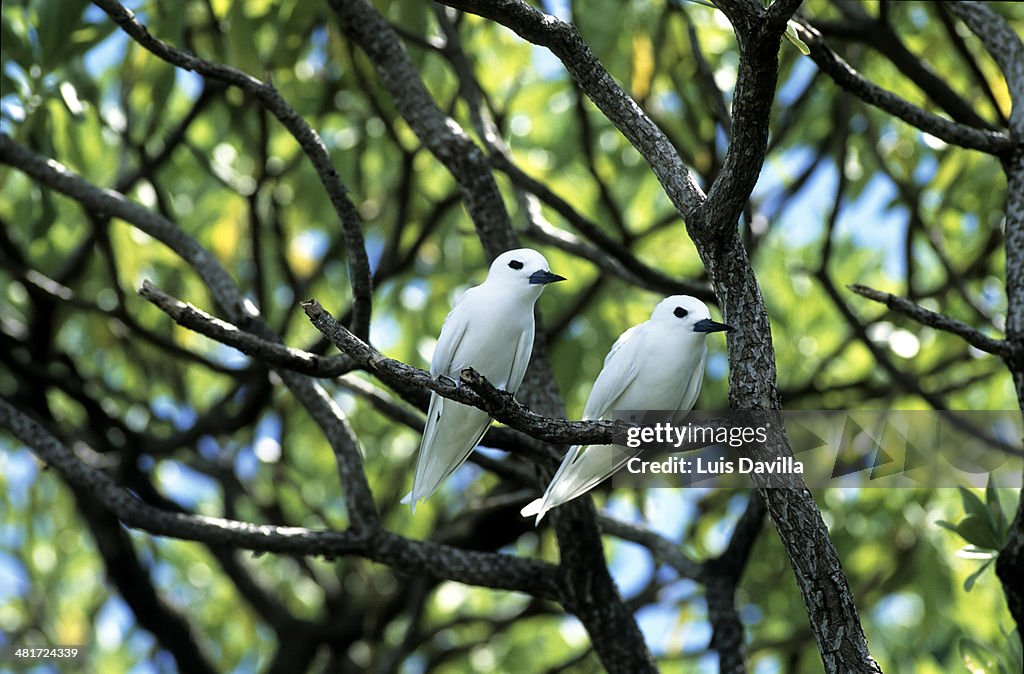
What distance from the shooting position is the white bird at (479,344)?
3.85 metres

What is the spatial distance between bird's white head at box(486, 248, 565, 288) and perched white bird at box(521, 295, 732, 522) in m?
0.38

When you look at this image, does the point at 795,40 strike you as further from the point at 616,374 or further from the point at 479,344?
the point at 479,344

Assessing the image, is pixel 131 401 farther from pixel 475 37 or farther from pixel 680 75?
pixel 680 75

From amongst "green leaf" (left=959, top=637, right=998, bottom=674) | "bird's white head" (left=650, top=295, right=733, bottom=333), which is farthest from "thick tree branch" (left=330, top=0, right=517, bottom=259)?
"green leaf" (left=959, top=637, right=998, bottom=674)

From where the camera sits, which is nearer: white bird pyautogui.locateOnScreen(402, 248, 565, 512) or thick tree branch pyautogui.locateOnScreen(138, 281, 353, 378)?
thick tree branch pyautogui.locateOnScreen(138, 281, 353, 378)

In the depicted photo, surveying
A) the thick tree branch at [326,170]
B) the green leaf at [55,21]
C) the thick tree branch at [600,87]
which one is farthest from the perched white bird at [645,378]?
the green leaf at [55,21]

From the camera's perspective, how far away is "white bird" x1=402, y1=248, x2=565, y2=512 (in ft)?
12.6

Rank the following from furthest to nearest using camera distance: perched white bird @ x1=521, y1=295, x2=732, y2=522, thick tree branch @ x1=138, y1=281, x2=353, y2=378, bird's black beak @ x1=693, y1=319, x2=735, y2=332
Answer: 1. perched white bird @ x1=521, y1=295, x2=732, y2=522
2. bird's black beak @ x1=693, y1=319, x2=735, y2=332
3. thick tree branch @ x1=138, y1=281, x2=353, y2=378

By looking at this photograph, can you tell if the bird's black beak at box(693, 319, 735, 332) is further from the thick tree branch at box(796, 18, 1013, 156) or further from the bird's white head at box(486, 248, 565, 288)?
the thick tree branch at box(796, 18, 1013, 156)

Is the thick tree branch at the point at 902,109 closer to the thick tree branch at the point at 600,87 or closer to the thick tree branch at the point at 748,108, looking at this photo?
the thick tree branch at the point at 600,87

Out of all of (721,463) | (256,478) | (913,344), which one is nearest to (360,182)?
(256,478)

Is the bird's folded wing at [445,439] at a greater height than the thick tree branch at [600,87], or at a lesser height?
lesser
